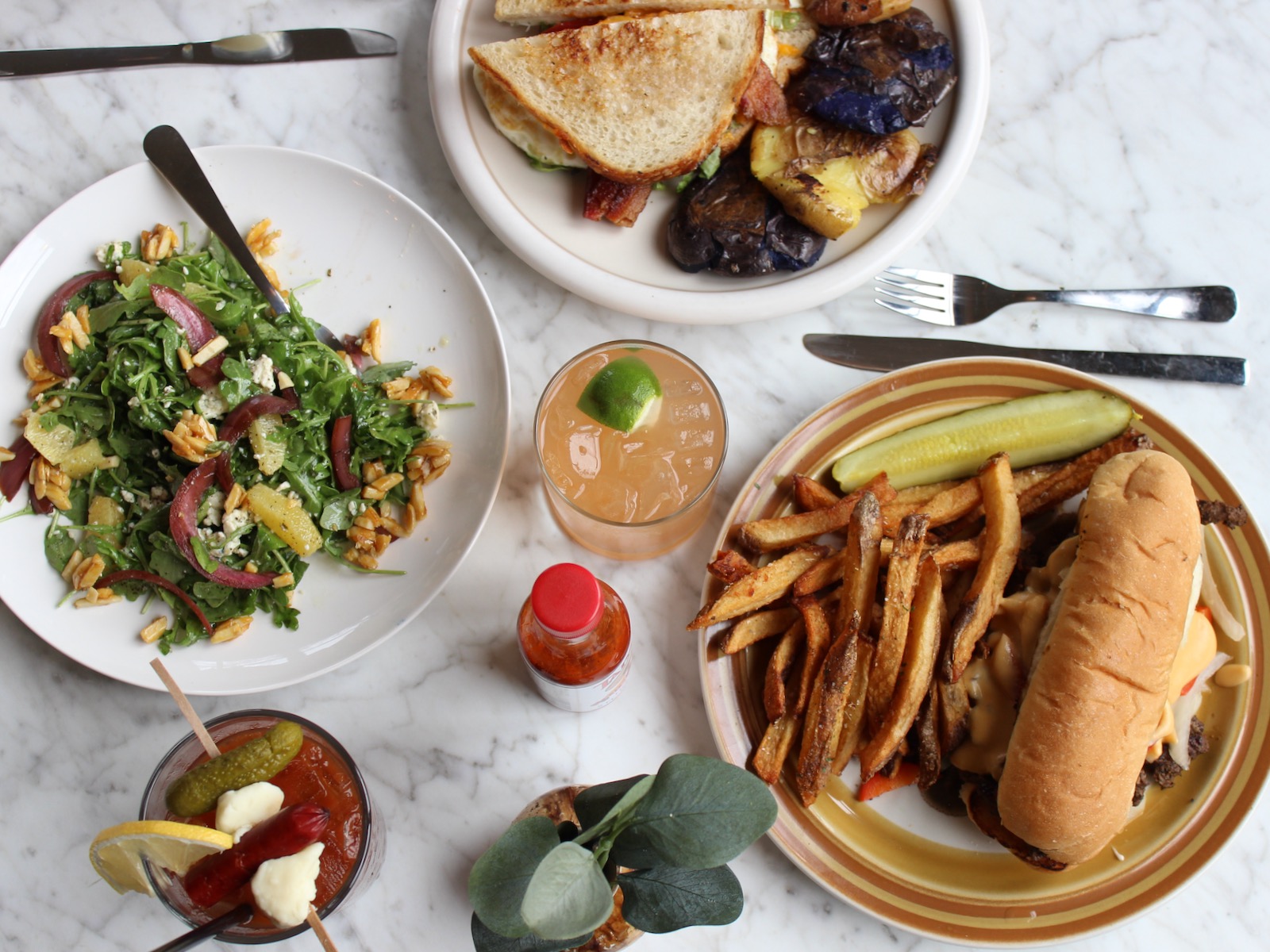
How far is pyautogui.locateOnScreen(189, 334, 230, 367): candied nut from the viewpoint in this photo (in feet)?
6.04

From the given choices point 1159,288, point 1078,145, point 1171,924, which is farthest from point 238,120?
point 1171,924

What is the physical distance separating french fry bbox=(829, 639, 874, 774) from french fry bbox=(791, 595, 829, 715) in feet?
0.23

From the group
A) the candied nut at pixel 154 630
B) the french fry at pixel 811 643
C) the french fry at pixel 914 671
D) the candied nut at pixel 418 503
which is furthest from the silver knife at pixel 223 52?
the french fry at pixel 914 671

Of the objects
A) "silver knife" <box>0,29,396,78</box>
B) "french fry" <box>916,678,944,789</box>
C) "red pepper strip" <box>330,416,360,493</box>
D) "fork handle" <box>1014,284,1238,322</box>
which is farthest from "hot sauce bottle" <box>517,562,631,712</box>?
"silver knife" <box>0,29,396,78</box>

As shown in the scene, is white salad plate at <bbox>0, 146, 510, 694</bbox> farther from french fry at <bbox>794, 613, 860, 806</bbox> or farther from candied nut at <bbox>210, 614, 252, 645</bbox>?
french fry at <bbox>794, 613, 860, 806</bbox>

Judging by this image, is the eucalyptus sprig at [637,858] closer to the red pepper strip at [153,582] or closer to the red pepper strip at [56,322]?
the red pepper strip at [153,582]

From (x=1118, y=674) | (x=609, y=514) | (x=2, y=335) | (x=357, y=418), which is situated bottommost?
(x=1118, y=674)

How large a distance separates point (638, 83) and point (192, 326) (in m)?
1.08

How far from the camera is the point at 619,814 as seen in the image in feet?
4.40

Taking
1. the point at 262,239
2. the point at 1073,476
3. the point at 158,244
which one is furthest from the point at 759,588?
the point at 158,244

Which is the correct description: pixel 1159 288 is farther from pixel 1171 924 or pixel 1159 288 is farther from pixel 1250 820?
pixel 1171 924

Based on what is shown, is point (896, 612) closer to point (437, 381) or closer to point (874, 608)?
point (874, 608)

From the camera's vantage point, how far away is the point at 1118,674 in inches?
67.6

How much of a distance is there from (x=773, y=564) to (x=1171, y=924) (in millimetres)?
1203
